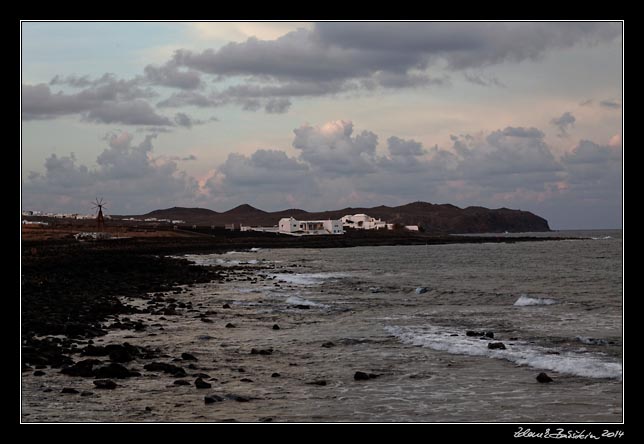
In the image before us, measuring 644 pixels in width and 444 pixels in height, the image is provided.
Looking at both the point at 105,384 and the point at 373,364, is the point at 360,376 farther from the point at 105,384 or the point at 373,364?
the point at 105,384

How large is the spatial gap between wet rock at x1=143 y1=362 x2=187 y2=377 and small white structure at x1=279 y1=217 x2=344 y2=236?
16007cm

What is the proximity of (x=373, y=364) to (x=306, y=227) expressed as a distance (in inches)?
6618

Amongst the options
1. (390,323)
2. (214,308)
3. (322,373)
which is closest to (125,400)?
(322,373)

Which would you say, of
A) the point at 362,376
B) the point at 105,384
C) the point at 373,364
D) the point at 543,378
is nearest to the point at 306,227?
the point at 373,364

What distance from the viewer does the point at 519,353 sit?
64.4ft

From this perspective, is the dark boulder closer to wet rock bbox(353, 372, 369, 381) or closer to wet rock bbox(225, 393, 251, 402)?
wet rock bbox(225, 393, 251, 402)

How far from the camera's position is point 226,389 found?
1496cm

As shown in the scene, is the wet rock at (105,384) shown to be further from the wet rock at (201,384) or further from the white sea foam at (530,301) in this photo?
the white sea foam at (530,301)

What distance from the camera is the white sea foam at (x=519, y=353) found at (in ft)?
56.3

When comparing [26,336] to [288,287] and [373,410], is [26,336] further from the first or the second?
[288,287]

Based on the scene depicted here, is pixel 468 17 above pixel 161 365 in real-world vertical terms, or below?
above

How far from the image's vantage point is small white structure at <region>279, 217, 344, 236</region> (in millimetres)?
179725

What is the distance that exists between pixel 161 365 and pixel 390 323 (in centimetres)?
1225

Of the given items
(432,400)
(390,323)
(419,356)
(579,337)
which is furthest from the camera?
(390,323)
